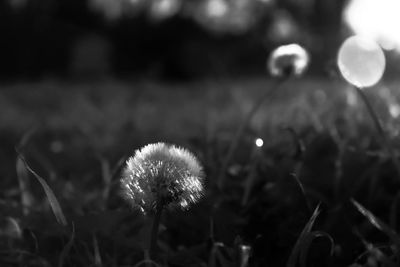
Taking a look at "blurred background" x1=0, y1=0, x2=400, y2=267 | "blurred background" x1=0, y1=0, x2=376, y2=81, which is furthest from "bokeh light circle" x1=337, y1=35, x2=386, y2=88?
"blurred background" x1=0, y1=0, x2=376, y2=81

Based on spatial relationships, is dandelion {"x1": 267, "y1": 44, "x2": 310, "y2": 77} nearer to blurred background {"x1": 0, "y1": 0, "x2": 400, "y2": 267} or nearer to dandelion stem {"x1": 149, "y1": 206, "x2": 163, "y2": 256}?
blurred background {"x1": 0, "y1": 0, "x2": 400, "y2": 267}

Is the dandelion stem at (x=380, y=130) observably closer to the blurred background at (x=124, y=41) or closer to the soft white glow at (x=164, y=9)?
the blurred background at (x=124, y=41)

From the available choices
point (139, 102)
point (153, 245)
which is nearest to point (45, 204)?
point (153, 245)

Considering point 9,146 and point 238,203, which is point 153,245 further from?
point 9,146

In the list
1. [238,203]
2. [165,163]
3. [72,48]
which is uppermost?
[72,48]

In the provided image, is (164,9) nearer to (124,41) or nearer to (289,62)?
(124,41)

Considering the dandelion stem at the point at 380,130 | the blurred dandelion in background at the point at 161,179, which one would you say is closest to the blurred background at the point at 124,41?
the dandelion stem at the point at 380,130
